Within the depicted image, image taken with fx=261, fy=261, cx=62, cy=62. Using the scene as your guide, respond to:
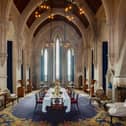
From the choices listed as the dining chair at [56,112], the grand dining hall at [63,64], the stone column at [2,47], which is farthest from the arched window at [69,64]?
the dining chair at [56,112]

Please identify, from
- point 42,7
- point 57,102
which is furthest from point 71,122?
point 42,7

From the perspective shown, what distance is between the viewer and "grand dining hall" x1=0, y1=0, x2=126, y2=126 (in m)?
10.1

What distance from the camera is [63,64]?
95.2 feet

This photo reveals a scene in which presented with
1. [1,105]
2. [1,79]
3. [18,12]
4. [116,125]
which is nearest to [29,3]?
[18,12]

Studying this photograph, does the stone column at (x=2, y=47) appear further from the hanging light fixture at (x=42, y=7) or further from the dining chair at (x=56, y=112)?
the dining chair at (x=56, y=112)

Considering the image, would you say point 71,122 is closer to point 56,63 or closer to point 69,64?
point 69,64

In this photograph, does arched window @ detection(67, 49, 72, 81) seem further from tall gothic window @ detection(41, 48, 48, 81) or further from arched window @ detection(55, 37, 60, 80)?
tall gothic window @ detection(41, 48, 48, 81)

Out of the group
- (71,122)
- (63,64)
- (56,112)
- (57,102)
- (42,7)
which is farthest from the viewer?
(63,64)

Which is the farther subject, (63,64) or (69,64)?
(69,64)

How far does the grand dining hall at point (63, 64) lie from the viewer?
1006 cm

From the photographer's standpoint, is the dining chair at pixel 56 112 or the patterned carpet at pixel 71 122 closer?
the patterned carpet at pixel 71 122

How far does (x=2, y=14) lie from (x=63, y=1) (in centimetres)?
832

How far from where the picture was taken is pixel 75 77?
28734 millimetres

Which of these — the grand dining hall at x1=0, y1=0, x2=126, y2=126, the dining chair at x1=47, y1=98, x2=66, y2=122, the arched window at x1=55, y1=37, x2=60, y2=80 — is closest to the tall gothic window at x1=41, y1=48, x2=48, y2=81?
the grand dining hall at x1=0, y1=0, x2=126, y2=126
